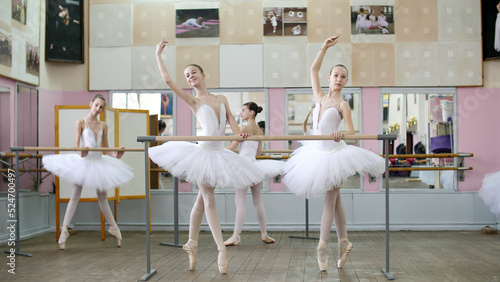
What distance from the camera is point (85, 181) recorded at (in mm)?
5523

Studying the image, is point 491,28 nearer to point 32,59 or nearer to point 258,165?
point 258,165

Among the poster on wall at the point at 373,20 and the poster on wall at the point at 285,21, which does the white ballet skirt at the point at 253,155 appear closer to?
the poster on wall at the point at 285,21

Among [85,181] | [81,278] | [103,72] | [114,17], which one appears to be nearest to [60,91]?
[103,72]

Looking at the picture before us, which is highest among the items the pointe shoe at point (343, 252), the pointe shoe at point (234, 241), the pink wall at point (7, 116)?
the pink wall at point (7, 116)

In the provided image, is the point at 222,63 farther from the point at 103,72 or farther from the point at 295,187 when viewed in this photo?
the point at 295,187

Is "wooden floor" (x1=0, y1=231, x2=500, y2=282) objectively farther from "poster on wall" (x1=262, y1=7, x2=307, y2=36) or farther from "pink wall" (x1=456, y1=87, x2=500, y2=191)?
"poster on wall" (x1=262, y1=7, x2=307, y2=36)

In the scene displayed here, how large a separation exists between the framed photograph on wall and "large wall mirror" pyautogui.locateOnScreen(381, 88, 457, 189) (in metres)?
4.39

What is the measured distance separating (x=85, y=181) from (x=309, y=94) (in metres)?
3.36

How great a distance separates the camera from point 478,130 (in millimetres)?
7180

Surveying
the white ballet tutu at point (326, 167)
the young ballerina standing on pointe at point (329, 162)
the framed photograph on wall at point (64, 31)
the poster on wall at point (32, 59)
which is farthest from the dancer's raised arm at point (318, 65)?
the framed photograph on wall at point (64, 31)

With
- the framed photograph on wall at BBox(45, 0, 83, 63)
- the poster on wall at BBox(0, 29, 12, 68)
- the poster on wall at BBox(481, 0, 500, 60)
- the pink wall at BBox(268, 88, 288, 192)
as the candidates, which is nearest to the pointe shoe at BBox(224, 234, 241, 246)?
the pink wall at BBox(268, 88, 288, 192)

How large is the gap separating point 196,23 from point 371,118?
2823 mm

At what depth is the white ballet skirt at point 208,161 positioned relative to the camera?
3.90m

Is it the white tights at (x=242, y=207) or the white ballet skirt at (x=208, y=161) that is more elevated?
the white ballet skirt at (x=208, y=161)
